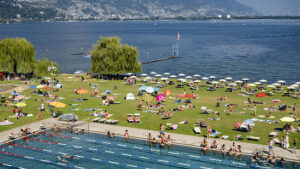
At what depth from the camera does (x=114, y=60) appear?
75438 mm

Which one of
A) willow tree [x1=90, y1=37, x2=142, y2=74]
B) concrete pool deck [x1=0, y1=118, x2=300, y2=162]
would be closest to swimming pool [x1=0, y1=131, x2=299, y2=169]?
concrete pool deck [x1=0, y1=118, x2=300, y2=162]

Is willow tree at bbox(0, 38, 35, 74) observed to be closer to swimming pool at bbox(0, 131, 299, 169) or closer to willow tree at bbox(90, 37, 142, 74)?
willow tree at bbox(90, 37, 142, 74)

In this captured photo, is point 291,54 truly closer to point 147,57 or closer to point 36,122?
point 147,57

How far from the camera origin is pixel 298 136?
35000mm

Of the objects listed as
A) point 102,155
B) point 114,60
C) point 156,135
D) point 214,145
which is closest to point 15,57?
point 114,60

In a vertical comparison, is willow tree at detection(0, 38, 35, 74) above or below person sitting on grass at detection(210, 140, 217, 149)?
above

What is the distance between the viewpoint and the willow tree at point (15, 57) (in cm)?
7281

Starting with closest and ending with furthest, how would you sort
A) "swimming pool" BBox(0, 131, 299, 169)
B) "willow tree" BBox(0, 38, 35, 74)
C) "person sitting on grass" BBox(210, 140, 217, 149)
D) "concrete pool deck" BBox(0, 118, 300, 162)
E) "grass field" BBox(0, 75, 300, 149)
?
"swimming pool" BBox(0, 131, 299, 169) < "concrete pool deck" BBox(0, 118, 300, 162) < "person sitting on grass" BBox(210, 140, 217, 149) < "grass field" BBox(0, 75, 300, 149) < "willow tree" BBox(0, 38, 35, 74)

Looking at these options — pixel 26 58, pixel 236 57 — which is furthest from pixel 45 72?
pixel 236 57

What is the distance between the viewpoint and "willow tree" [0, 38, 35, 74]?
7281 centimetres

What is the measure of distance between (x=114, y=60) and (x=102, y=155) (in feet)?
150

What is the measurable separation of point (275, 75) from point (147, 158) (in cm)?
7646

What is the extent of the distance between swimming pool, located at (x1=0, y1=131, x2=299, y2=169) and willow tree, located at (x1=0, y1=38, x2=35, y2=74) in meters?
41.5

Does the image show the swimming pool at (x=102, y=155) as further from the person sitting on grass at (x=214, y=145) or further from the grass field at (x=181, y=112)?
the grass field at (x=181, y=112)
